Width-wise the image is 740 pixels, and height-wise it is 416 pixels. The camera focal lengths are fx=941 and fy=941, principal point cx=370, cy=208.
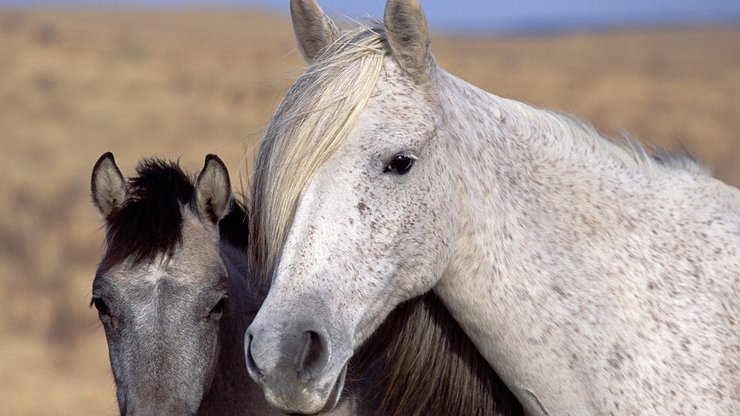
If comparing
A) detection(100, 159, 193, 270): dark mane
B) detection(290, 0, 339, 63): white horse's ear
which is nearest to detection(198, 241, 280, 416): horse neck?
detection(100, 159, 193, 270): dark mane

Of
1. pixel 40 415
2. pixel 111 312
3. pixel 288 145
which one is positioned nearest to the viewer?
pixel 288 145

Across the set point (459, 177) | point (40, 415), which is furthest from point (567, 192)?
point (40, 415)

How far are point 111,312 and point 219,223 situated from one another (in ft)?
2.34

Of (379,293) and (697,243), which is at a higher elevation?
(697,243)

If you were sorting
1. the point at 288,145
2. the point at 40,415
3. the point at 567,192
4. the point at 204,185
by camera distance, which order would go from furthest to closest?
the point at 40,415, the point at 204,185, the point at 567,192, the point at 288,145

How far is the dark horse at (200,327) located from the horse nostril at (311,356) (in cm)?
74

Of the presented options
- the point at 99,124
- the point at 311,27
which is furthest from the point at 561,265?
the point at 99,124

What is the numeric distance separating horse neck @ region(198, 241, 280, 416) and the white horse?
661mm

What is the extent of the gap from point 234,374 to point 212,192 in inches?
29.2

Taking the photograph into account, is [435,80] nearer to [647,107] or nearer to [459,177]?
[459,177]

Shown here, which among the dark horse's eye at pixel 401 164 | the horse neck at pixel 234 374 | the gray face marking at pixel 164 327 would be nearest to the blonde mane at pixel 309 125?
the dark horse's eye at pixel 401 164

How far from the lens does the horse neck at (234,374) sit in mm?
3730

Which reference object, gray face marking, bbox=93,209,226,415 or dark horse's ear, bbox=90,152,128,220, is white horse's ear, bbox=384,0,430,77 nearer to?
gray face marking, bbox=93,209,226,415

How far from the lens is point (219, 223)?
406 centimetres
